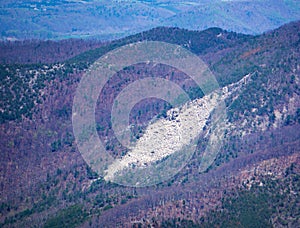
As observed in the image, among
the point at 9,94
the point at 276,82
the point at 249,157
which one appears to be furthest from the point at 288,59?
the point at 9,94

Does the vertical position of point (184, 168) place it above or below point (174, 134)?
below

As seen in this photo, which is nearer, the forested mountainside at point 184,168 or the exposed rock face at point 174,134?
the forested mountainside at point 184,168

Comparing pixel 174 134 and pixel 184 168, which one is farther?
pixel 174 134

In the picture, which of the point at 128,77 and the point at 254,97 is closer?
the point at 254,97

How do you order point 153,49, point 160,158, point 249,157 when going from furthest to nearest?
1. point 153,49
2. point 160,158
3. point 249,157

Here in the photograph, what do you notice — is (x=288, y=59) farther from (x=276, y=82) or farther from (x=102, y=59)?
(x=102, y=59)

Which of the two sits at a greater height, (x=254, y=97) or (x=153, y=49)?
(x=153, y=49)

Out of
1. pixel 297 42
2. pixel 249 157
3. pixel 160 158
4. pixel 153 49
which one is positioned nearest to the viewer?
pixel 249 157

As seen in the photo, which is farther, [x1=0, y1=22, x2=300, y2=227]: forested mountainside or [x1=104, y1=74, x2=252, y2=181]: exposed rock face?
[x1=104, y1=74, x2=252, y2=181]: exposed rock face
